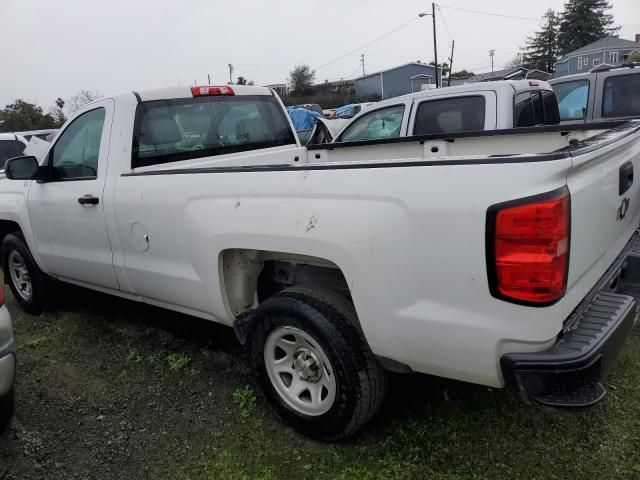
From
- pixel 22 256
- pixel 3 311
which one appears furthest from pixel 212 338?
pixel 22 256

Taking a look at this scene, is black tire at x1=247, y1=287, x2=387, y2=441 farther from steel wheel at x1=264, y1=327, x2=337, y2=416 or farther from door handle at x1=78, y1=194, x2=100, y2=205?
door handle at x1=78, y1=194, x2=100, y2=205

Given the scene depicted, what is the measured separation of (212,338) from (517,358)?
2686 mm

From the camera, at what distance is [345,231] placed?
2.28m

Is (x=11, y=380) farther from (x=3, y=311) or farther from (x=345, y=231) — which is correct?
(x=345, y=231)

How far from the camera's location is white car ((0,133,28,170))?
866 centimetres

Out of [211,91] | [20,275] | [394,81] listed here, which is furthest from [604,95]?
[394,81]

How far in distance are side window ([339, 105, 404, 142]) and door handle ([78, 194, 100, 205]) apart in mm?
3334

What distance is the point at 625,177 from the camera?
2.66 meters

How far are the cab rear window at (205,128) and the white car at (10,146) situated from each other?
6.12 m

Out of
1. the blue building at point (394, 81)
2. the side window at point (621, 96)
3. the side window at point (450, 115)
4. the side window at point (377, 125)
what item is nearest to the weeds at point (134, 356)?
the side window at point (377, 125)

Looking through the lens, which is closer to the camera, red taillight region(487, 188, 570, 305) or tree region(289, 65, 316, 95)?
red taillight region(487, 188, 570, 305)

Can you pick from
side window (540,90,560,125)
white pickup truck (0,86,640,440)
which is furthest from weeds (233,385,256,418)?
side window (540,90,560,125)

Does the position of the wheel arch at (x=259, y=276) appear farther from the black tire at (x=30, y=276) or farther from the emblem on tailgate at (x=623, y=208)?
the black tire at (x=30, y=276)

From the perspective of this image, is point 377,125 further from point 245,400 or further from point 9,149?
point 9,149
